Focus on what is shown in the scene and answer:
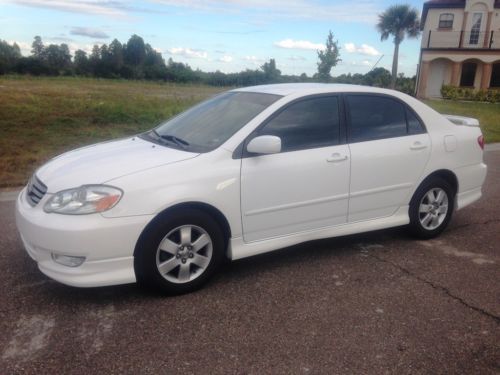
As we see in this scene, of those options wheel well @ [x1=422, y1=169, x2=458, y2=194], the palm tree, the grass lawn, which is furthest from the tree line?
wheel well @ [x1=422, y1=169, x2=458, y2=194]

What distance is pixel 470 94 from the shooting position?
3044cm

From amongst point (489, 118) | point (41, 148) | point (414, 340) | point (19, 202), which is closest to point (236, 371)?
point (414, 340)

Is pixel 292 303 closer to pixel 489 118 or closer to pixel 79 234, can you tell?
Answer: pixel 79 234

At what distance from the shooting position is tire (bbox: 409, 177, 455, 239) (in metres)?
4.76

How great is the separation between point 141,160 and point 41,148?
638 centimetres

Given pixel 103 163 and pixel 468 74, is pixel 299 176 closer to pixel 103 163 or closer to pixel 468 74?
pixel 103 163

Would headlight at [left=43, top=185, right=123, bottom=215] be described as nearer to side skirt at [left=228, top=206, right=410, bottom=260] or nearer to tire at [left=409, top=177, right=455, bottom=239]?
side skirt at [left=228, top=206, right=410, bottom=260]

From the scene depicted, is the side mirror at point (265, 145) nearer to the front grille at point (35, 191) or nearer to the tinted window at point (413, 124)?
the front grille at point (35, 191)

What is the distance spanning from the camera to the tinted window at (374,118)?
4.40m

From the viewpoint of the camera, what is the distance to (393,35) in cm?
3884

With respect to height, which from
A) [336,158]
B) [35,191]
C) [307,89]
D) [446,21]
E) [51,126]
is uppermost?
[446,21]

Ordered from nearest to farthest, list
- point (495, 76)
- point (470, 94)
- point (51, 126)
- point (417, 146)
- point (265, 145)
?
1. point (265, 145)
2. point (417, 146)
3. point (51, 126)
4. point (470, 94)
5. point (495, 76)

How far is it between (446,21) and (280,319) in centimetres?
3537

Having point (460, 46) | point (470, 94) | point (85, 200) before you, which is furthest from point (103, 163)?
point (460, 46)
